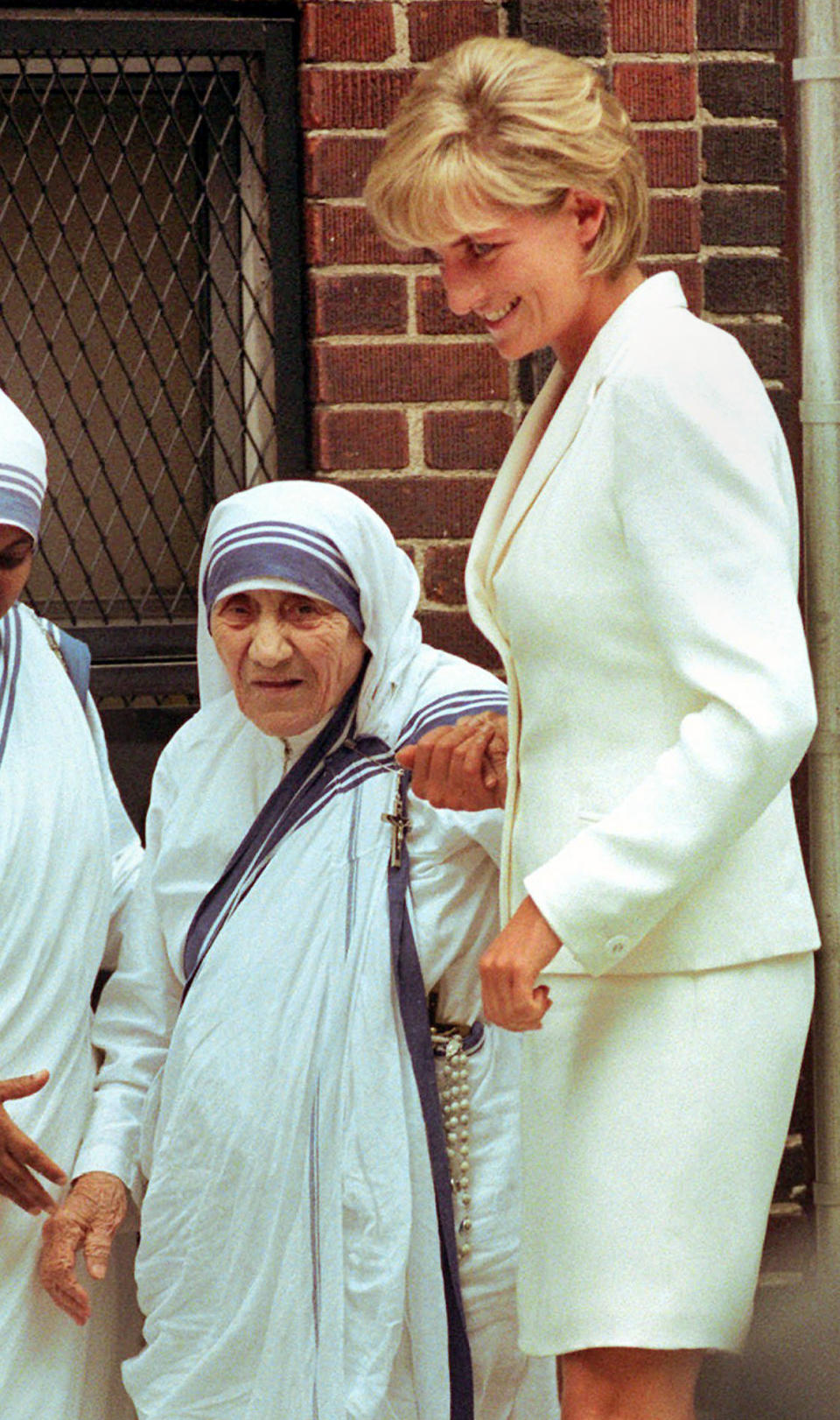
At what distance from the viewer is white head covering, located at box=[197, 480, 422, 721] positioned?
2400mm

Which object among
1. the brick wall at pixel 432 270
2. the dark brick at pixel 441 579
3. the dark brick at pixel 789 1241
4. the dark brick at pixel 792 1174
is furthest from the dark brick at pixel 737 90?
the dark brick at pixel 789 1241

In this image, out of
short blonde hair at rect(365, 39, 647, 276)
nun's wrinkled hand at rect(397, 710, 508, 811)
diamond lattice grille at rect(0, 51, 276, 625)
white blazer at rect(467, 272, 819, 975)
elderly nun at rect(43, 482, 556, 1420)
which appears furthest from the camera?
diamond lattice grille at rect(0, 51, 276, 625)

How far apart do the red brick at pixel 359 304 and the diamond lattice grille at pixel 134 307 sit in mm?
164

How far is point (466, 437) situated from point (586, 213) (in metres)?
1.41

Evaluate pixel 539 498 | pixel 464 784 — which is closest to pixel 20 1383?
pixel 464 784

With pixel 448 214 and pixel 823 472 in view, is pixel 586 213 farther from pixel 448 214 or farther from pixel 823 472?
pixel 823 472

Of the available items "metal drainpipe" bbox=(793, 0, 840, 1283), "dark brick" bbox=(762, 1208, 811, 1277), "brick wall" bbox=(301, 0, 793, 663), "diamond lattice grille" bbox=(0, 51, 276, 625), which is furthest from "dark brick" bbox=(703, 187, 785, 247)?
"dark brick" bbox=(762, 1208, 811, 1277)

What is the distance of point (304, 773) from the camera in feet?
8.11

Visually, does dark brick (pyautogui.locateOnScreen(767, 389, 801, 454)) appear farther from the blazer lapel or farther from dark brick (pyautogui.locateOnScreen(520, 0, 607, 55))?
the blazer lapel

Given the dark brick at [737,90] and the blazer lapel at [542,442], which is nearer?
the blazer lapel at [542,442]

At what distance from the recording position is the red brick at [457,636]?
3205 mm

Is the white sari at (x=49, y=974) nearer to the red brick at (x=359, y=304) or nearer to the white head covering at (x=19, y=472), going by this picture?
the white head covering at (x=19, y=472)

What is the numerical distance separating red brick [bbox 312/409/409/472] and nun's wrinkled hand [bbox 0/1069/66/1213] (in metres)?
1.22

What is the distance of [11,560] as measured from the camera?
8.23 feet
